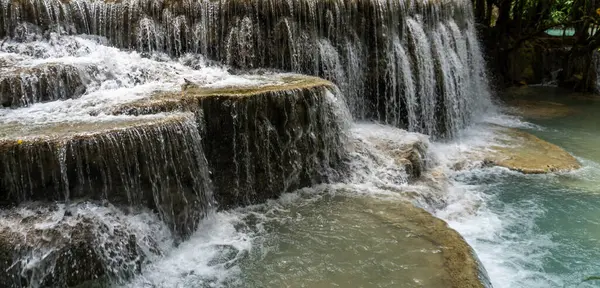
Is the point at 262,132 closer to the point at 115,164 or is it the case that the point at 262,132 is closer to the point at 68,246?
the point at 115,164

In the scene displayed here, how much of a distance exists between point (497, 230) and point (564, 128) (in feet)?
19.4

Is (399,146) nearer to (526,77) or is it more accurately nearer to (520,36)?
(520,36)

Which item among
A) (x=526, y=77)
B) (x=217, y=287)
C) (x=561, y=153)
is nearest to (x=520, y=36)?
(x=526, y=77)

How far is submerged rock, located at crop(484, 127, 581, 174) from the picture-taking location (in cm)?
783

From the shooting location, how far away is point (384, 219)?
5.43m

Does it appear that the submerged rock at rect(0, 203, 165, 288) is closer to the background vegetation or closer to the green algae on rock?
the green algae on rock

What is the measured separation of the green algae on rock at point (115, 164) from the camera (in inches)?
175

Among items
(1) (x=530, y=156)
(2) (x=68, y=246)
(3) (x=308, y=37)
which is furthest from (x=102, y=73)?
(1) (x=530, y=156)

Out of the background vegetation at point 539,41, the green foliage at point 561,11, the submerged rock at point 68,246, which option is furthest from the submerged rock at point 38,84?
the green foliage at point 561,11

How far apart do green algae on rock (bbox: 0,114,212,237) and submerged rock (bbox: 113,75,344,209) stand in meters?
0.37

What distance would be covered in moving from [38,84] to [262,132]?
2.91 metres

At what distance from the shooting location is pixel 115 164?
4719 millimetres

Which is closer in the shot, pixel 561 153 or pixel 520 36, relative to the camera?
pixel 561 153

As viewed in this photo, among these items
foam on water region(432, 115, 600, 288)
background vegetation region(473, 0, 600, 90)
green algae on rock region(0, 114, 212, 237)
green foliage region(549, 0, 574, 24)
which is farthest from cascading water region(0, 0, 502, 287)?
green foliage region(549, 0, 574, 24)
